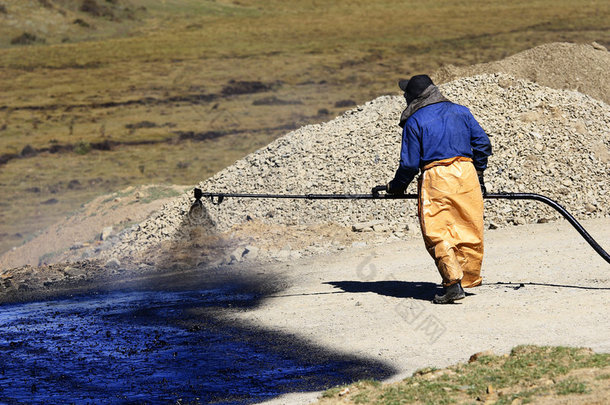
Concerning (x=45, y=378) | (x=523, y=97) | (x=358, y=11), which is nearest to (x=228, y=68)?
(x=358, y=11)

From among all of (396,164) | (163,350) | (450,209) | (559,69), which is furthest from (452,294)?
(559,69)

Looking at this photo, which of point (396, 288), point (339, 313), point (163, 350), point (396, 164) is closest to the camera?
point (163, 350)

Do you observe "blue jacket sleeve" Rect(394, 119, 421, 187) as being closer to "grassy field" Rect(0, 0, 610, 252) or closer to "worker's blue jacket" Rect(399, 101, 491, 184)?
"worker's blue jacket" Rect(399, 101, 491, 184)

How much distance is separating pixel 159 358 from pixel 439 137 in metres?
2.87

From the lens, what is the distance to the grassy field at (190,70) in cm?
2416

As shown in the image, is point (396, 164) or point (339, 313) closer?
point (339, 313)

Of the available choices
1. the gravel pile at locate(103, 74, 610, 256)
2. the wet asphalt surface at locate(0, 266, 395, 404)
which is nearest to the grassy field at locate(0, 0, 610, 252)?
the gravel pile at locate(103, 74, 610, 256)

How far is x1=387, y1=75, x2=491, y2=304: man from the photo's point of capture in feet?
22.8

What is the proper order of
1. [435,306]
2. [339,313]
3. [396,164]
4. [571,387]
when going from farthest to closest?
[396,164], [339,313], [435,306], [571,387]

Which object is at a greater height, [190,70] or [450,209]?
[450,209]

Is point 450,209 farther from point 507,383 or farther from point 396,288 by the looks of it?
point 507,383

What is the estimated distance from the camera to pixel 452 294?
730 cm

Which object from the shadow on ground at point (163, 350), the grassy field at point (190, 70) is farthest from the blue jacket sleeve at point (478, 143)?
the grassy field at point (190, 70)

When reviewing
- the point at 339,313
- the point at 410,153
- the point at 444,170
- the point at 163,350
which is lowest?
the point at 163,350
